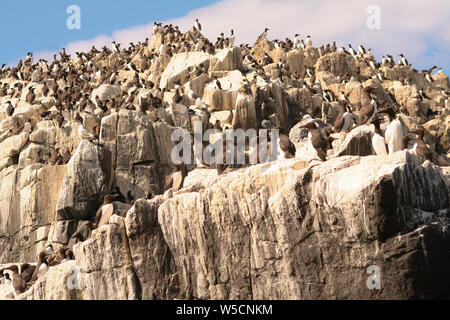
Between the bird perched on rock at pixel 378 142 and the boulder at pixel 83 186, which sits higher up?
the boulder at pixel 83 186

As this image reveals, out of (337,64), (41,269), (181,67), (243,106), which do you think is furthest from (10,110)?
(337,64)

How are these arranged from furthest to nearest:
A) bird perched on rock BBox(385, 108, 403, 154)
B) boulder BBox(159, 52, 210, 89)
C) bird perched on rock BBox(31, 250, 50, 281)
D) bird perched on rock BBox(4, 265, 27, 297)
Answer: boulder BBox(159, 52, 210, 89)
bird perched on rock BBox(31, 250, 50, 281)
bird perched on rock BBox(4, 265, 27, 297)
bird perched on rock BBox(385, 108, 403, 154)

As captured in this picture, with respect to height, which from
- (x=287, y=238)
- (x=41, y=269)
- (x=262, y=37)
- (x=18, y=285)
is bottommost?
(x=287, y=238)

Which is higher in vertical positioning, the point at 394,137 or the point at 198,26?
the point at 198,26

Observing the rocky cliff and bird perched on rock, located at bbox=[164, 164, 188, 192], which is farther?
bird perched on rock, located at bbox=[164, 164, 188, 192]

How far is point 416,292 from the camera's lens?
15.9m

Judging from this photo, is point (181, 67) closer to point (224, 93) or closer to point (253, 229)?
point (224, 93)

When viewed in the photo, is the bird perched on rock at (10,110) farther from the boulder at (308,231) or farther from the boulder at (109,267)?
the boulder at (308,231)

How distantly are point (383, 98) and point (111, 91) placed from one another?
1360cm

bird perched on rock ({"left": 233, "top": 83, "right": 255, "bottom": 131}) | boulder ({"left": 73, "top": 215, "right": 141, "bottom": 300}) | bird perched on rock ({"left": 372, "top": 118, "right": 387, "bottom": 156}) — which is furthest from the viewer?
bird perched on rock ({"left": 233, "top": 83, "right": 255, "bottom": 131})

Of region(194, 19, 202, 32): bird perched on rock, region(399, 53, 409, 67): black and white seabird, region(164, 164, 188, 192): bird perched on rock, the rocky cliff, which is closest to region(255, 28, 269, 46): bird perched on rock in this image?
region(194, 19, 202, 32): bird perched on rock

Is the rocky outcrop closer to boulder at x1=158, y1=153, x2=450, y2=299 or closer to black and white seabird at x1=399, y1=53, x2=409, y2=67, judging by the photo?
boulder at x1=158, y1=153, x2=450, y2=299

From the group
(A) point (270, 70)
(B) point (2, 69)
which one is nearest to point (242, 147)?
A: (A) point (270, 70)

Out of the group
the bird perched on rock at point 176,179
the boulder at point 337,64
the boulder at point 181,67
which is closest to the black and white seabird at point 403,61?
the boulder at point 337,64
